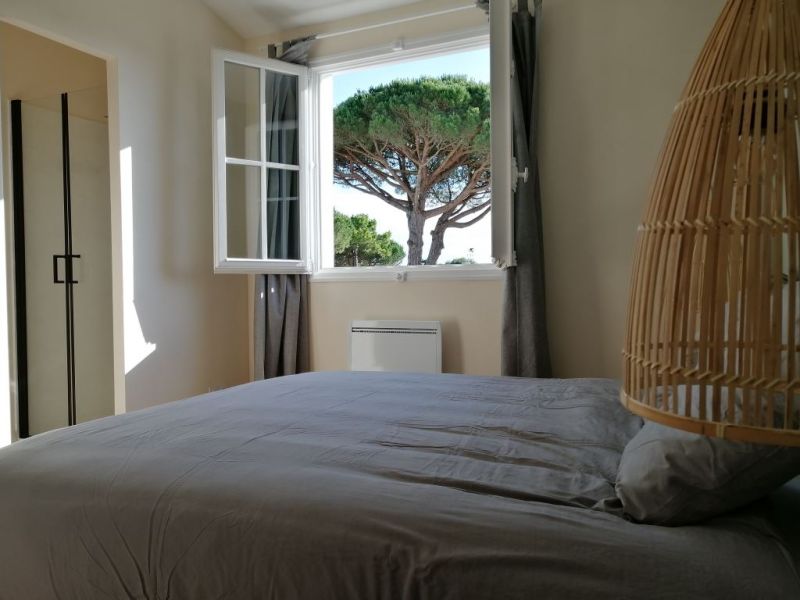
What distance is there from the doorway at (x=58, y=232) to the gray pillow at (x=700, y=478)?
3.33m

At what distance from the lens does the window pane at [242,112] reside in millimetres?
3400

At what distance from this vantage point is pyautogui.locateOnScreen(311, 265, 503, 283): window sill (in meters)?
3.20

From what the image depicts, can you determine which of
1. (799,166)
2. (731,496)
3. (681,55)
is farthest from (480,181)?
(799,166)

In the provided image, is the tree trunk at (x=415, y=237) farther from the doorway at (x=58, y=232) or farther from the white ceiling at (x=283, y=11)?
the doorway at (x=58, y=232)

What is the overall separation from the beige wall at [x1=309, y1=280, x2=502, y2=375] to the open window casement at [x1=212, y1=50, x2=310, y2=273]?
1.07ft

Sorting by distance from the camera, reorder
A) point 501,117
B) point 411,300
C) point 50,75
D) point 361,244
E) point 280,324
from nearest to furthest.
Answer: point 501,117 → point 411,300 → point 50,75 → point 280,324 → point 361,244

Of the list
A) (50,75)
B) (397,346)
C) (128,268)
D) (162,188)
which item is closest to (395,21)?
(162,188)

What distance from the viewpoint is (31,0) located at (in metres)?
2.59

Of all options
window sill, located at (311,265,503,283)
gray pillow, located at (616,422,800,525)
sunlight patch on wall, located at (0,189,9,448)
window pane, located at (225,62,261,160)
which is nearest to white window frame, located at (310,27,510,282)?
window sill, located at (311,265,503,283)

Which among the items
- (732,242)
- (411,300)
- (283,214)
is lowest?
(411,300)

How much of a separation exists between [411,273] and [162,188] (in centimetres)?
150

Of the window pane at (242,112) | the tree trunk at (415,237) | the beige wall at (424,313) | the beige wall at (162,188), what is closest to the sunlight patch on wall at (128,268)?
the beige wall at (162,188)

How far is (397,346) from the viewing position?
10.8ft

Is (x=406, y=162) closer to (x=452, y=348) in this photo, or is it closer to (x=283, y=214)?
(x=283, y=214)
